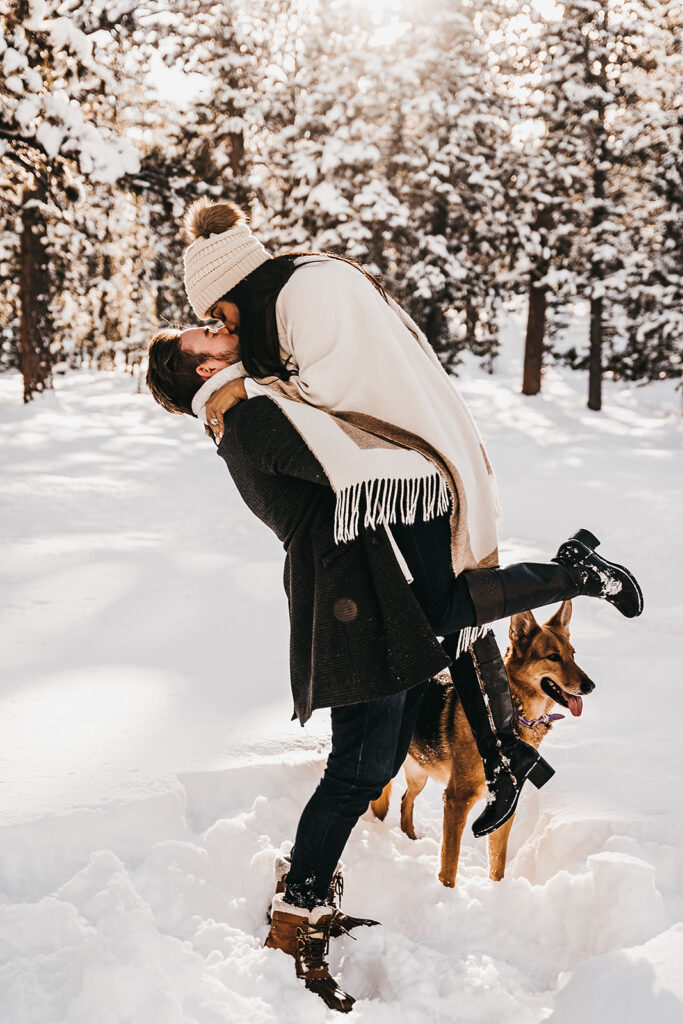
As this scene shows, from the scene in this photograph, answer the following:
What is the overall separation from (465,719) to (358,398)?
1.50 meters

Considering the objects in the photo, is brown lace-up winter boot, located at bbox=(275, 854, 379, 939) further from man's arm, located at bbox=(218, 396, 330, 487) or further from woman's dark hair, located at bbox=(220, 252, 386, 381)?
woman's dark hair, located at bbox=(220, 252, 386, 381)

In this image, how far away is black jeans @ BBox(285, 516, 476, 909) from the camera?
226cm

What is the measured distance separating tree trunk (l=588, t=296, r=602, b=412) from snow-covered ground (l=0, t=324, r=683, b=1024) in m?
17.1

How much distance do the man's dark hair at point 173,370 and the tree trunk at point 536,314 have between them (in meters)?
20.9

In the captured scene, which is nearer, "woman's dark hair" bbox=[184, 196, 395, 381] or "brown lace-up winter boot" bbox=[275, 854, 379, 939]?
"woman's dark hair" bbox=[184, 196, 395, 381]

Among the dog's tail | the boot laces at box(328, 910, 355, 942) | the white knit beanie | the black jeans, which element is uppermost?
the white knit beanie

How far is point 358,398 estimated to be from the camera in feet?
7.37

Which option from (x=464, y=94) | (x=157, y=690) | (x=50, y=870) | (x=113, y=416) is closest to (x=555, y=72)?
(x=464, y=94)

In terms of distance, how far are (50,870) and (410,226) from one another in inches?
845

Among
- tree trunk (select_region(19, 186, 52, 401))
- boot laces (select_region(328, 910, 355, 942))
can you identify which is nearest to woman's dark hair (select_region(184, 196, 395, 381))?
boot laces (select_region(328, 910, 355, 942))

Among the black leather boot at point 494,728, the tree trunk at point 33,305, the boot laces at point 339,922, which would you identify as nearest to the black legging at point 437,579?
the black leather boot at point 494,728

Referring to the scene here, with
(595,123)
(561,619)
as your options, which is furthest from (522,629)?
(595,123)

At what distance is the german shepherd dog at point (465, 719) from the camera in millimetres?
3006

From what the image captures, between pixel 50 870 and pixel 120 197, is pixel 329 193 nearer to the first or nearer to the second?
pixel 120 197
